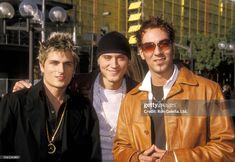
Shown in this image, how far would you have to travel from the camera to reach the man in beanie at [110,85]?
272 cm

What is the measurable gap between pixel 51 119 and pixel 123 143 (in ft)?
1.68

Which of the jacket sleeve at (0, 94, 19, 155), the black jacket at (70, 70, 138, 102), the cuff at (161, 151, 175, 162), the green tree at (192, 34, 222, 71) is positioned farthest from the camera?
the green tree at (192, 34, 222, 71)

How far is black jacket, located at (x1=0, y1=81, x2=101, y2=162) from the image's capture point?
254cm

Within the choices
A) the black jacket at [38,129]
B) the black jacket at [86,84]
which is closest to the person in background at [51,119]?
the black jacket at [38,129]

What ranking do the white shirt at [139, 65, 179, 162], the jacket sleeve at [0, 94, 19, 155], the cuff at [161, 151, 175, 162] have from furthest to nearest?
the jacket sleeve at [0, 94, 19, 155], the white shirt at [139, 65, 179, 162], the cuff at [161, 151, 175, 162]

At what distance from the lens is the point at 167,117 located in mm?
2246

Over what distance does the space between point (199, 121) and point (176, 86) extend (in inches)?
8.8

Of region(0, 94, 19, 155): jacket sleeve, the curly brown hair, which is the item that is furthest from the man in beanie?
region(0, 94, 19, 155): jacket sleeve

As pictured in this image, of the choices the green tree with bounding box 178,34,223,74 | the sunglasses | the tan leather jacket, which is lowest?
the tan leather jacket

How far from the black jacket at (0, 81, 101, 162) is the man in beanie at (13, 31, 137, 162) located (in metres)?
0.05

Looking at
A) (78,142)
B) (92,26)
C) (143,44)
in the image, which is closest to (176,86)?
(143,44)

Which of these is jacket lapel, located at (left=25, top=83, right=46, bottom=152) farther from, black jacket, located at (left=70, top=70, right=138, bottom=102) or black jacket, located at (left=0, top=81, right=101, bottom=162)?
black jacket, located at (left=70, top=70, right=138, bottom=102)

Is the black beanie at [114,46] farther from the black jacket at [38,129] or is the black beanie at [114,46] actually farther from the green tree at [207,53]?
the green tree at [207,53]

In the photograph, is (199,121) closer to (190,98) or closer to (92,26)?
(190,98)
